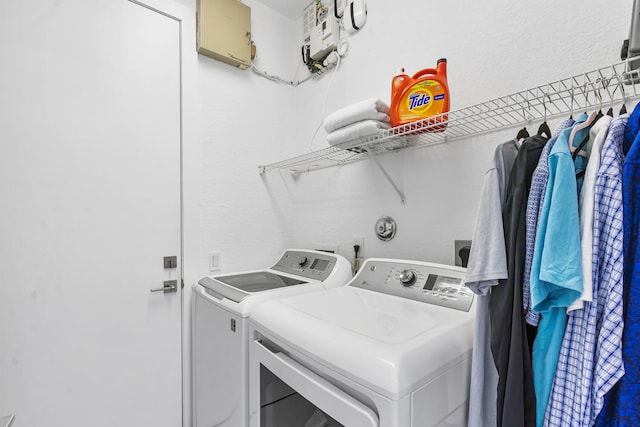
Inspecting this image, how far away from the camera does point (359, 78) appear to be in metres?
1.87

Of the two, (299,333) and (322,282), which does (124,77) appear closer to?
(322,282)

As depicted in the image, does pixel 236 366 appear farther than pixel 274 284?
No

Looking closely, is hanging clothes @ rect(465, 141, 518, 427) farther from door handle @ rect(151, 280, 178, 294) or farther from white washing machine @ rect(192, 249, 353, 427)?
door handle @ rect(151, 280, 178, 294)

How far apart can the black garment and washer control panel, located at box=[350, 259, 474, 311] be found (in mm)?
307

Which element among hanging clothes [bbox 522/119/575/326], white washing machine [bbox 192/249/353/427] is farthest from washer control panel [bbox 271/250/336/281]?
hanging clothes [bbox 522/119/575/326]

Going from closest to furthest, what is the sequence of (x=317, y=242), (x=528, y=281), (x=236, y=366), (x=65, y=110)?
(x=528, y=281), (x=236, y=366), (x=65, y=110), (x=317, y=242)

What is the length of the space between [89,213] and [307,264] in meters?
1.19

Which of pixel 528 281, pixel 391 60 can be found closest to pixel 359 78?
pixel 391 60

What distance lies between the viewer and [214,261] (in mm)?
1901

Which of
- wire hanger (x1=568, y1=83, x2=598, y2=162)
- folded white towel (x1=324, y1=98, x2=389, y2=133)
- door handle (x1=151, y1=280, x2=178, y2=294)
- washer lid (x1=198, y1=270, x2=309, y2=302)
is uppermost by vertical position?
folded white towel (x1=324, y1=98, x2=389, y2=133)

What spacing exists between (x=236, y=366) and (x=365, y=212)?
108 centimetres

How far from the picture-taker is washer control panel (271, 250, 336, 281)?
171 centimetres

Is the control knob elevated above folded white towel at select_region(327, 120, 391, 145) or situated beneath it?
situated beneath

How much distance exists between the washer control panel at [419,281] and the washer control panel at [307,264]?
0.25 m
